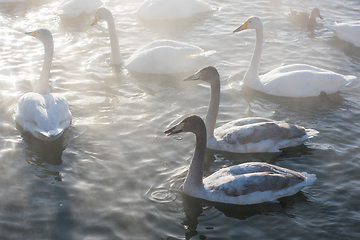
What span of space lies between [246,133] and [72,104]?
4.11 m

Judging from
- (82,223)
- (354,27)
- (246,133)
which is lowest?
(82,223)

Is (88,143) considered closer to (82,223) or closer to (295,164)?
(82,223)

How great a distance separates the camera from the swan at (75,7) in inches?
536

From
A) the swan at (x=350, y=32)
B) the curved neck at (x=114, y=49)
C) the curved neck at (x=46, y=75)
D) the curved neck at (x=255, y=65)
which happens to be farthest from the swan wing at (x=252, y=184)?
the swan at (x=350, y=32)

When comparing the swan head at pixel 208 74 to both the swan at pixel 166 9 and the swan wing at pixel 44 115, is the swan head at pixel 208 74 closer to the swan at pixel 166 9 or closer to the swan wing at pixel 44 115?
the swan wing at pixel 44 115

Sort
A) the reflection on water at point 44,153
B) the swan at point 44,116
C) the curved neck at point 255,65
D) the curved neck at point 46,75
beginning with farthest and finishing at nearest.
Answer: the curved neck at point 255,65 → the curved neck at point 46,75 → the swan at point 44,116 → the reflection on water at point 44,153

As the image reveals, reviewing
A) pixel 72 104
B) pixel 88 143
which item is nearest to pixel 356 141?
pixel 88 143

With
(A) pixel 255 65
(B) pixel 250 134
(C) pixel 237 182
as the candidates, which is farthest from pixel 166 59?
(C) pixel 237 182

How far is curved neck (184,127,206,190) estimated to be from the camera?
5750 mm

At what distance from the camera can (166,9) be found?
13.9m

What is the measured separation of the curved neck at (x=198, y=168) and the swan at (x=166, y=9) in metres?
8.98

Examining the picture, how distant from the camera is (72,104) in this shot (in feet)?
28.5

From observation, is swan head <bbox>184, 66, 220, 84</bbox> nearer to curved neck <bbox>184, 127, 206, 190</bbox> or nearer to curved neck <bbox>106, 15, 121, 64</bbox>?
curved neck <bbox>184, 127, 206, 190</bbox>

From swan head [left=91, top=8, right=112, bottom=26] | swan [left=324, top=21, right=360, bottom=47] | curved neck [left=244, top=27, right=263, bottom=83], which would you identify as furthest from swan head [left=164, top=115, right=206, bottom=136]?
swan [left=324, top=21, right=360, bottom=47]
